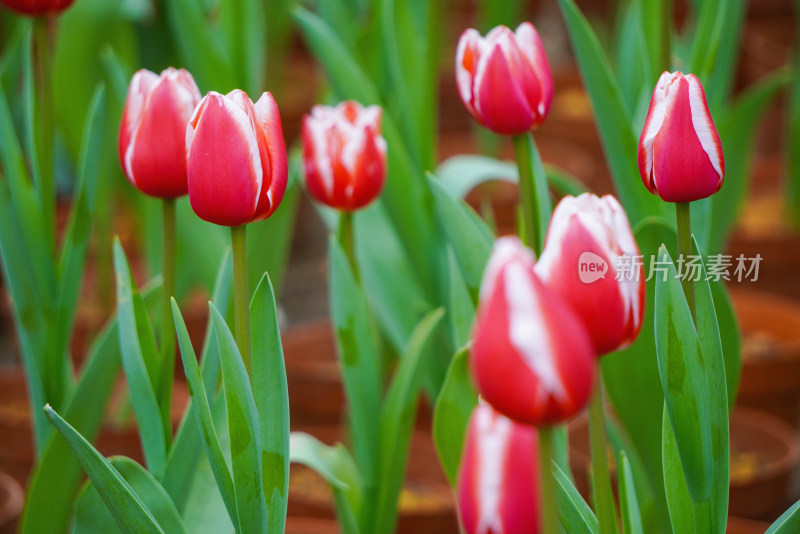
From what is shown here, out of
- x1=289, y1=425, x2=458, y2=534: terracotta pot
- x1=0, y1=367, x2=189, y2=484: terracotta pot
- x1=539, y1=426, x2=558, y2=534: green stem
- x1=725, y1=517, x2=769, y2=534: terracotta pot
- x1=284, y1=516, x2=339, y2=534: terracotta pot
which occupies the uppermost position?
x1=539, y1=426, x2=558, y2=534: green stem

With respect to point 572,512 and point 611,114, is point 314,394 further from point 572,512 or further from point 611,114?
point 572,512

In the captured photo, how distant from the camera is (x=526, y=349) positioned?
1.10ft

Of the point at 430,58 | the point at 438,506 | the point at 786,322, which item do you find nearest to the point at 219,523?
the point at 438,506

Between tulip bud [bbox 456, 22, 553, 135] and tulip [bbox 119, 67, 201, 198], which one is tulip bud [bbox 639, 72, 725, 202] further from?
tulip [bbox 119, 67, 201, 198]

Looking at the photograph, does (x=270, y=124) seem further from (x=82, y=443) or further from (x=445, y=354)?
(x=445, y=354)

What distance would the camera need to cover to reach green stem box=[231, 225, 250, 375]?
54 centimetres

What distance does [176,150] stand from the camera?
1.95 feet

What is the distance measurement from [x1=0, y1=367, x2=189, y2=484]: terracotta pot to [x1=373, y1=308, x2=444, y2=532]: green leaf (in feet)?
1.30

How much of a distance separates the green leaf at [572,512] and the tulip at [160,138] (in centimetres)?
27

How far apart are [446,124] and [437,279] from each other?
1404mm

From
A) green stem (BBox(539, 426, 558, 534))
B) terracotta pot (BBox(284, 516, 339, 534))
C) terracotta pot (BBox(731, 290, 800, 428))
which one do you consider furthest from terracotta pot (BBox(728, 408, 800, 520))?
green stem (BBox(539, 426, 558, 534))

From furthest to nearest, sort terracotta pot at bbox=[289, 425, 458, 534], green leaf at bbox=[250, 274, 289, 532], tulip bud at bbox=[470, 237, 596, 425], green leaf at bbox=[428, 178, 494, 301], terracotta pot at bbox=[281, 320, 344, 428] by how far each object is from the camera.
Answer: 1. terracotta pot at bbox=[281, 320, 344, 428]
2. terracotta pot at bbox=[289, 425, 458, 534]
3. green leaf at bbox=[428, 178, 494, 301]
4. green leaf at bbox=[250, 274, 289, 532]
5. tulip bud at bbox=[470, 237, 596, 425]

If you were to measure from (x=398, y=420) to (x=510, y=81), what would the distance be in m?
0.29

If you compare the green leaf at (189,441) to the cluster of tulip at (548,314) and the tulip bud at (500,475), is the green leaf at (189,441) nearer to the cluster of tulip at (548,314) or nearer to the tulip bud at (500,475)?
the cluster of tulip at (548,314)
